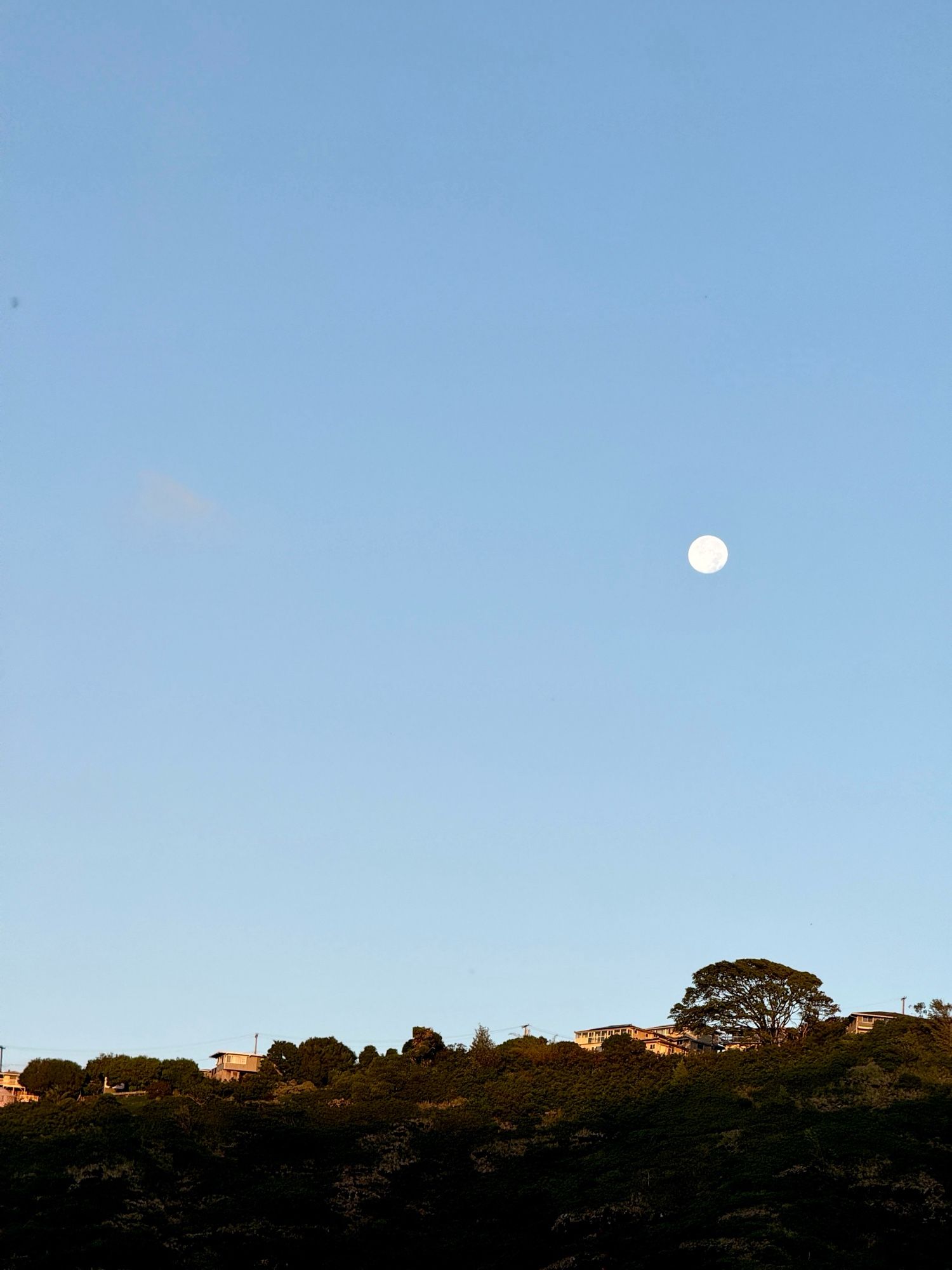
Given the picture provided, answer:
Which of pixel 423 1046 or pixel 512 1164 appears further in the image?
pixel 423 1046

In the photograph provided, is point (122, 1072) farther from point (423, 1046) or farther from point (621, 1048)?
point (621, 1048)

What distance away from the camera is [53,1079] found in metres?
113

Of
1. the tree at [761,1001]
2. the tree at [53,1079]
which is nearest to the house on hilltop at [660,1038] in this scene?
the tree at [761,1001]

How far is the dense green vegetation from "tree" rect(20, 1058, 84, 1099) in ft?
1.22

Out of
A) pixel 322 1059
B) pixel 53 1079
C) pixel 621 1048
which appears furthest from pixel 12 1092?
pixel 621 1048

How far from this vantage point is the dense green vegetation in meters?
66.9

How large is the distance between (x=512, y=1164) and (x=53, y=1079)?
1839 inches

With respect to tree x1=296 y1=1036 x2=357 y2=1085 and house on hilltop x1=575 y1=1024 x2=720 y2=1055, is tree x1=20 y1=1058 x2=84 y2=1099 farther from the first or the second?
house on hilltop x1=575 y1=1024 x2=720 y2=1055

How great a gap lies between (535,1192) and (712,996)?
51.5m

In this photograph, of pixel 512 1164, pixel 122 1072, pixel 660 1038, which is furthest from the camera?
pixel 660 1038

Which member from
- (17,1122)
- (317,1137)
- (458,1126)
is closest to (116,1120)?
(17,1122)

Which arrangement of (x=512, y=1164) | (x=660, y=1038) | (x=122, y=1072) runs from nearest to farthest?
(x=512, y=1164) → (x=122, y=1072) → (x=660, y=1038)

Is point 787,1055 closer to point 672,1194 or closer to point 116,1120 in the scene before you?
point 672,1194

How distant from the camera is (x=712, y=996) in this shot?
126125 millimetres
